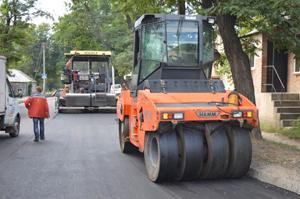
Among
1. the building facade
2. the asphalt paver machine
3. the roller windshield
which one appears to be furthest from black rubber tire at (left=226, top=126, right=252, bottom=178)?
the asphalt paver machine

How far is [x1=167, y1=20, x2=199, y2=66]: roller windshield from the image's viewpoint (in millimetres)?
10270

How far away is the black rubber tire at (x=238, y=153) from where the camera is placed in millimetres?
8688

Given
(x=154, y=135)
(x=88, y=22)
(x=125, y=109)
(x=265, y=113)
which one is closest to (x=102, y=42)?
(x=88, y=22)

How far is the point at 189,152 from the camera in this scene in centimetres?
845

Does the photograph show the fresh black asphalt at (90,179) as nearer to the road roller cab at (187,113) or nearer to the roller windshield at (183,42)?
the road roller cab at (187,113)

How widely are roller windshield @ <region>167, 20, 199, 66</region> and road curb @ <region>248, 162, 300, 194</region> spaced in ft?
8.27

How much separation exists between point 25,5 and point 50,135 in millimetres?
18204

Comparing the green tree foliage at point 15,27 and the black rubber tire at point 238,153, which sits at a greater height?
the green tree foliage at point 15,27

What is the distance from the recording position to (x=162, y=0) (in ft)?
51.4

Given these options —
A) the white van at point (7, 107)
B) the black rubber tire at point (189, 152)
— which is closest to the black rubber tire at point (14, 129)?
the white van at point (7, 107)

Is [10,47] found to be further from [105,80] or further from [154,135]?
[154,135]

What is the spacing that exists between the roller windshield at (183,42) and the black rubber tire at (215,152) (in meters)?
2.07

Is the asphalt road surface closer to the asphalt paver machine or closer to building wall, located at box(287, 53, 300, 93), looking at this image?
building wall, located at box(287, 53, 300, 93)

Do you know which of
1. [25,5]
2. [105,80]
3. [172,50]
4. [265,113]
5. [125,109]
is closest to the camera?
[172,50]
